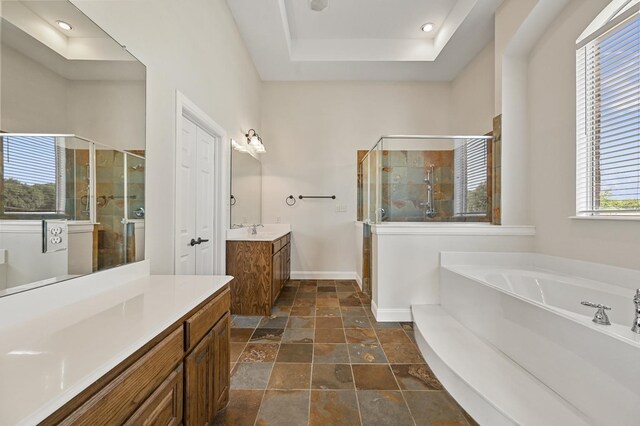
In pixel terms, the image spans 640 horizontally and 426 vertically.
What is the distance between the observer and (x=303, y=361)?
6.52ft

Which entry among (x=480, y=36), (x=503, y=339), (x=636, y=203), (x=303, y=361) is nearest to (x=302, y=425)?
(x=303, y=361)

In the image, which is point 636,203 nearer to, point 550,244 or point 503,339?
point 550,244

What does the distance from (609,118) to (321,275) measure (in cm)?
364

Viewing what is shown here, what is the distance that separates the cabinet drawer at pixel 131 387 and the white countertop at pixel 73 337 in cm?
6

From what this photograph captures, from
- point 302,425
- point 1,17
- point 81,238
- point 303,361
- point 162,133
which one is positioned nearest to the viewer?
point 1,17

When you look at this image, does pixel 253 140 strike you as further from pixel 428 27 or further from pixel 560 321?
pixel 560 321

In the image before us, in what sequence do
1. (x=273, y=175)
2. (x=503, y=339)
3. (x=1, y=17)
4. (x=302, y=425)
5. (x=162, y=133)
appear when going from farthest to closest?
(x=273, y=175) < (x=503, y=339) < (x=162, y=133) < (x=302, y=425) < (x=1, y=17)

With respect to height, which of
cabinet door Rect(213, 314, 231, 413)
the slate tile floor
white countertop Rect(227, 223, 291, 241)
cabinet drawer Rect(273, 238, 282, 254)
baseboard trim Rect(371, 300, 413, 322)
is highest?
white countertop Rect(227, 223, 291, 241)

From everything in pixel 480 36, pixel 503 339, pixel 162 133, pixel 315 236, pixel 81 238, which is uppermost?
pixel 480 36

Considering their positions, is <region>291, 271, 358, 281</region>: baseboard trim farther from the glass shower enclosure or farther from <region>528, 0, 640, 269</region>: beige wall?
<region>528, 0, 640, 269</region>: beige wall

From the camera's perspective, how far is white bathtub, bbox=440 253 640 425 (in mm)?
1140

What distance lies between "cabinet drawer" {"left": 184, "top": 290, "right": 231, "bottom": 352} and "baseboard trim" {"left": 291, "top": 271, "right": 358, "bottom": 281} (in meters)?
2.98

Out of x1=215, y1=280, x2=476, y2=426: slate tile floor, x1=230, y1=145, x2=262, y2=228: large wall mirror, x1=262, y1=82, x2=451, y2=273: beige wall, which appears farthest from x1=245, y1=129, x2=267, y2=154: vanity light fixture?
x1=215, y1=280, x2=476, y2=426: slate tile floor

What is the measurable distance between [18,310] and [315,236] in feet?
11.9
